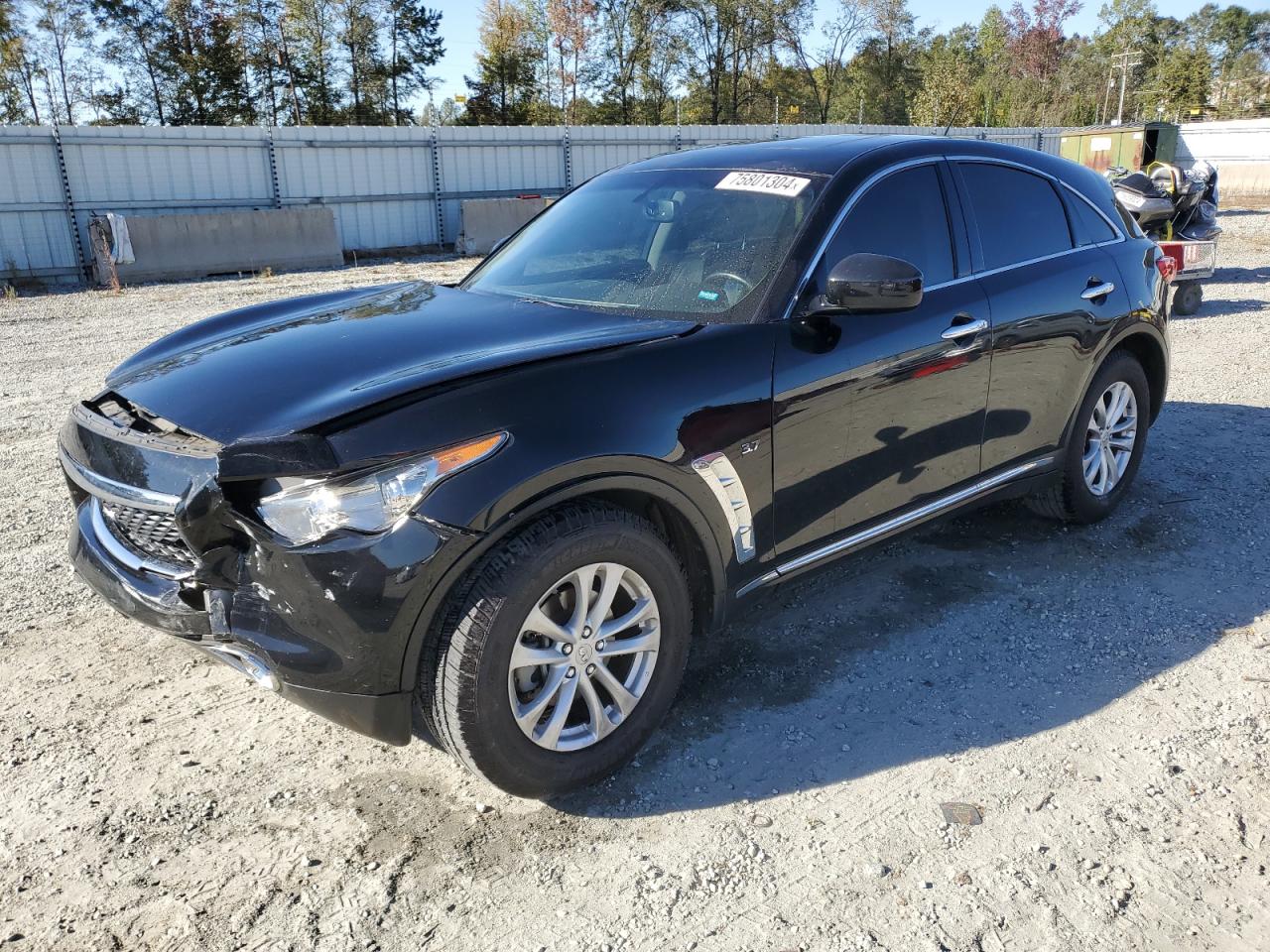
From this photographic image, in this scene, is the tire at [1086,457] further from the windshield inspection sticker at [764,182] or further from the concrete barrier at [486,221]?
the concrete barrier at [486,221]

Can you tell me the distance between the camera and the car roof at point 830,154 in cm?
371

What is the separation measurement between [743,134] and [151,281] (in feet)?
51.6

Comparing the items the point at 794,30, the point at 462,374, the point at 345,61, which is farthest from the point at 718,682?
the point at 794,30

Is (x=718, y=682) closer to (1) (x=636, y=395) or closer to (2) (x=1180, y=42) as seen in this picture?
(1) (x=636, y=395)

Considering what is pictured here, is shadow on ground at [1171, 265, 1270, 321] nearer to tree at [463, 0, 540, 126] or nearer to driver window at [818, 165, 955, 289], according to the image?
driver window at [818, 165, 955, 289]

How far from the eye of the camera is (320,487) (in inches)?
96.2

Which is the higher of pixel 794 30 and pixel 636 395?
pixel 794 30

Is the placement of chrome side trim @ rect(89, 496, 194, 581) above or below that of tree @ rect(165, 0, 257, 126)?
below

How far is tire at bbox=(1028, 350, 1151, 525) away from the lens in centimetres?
459

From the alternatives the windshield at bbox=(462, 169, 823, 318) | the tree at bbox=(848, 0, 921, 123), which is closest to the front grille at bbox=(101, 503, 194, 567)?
the windshield at bbox=(462, 169, 823, 318)

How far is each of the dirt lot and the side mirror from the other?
133 cm

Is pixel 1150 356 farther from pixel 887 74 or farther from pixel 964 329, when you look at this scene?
pixel 887 74

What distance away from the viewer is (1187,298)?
35.9 ft

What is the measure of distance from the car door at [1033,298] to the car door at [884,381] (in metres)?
0.14
